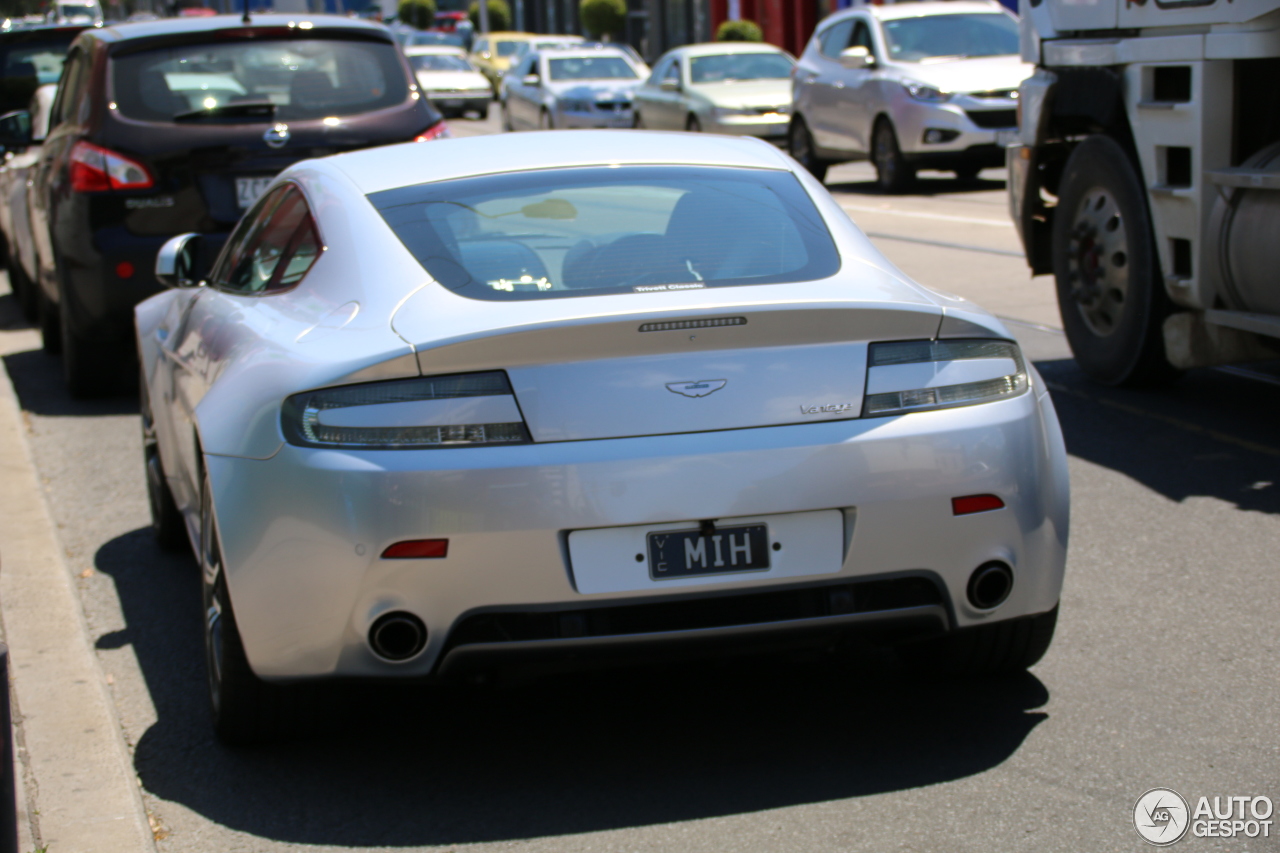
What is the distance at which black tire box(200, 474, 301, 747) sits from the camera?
3852 mm

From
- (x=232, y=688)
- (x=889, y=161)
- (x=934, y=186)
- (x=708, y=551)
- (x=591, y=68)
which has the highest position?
(x=591, y=68)

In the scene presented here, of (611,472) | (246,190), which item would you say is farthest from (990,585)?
(246,190)

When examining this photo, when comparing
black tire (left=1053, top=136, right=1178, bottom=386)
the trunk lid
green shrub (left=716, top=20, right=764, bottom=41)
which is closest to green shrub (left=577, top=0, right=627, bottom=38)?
green shrub (left=716, top=20, right=764, bottom=41)

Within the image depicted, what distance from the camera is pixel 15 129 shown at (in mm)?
10141

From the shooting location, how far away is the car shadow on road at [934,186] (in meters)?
18.5

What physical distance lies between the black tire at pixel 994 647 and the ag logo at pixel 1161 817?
0.59 m

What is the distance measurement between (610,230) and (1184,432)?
12.2 feet

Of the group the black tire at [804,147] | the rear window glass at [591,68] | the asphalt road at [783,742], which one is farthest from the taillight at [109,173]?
the rear window glass at [591,68]

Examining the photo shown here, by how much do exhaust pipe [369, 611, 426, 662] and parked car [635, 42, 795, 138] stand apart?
18405 mm

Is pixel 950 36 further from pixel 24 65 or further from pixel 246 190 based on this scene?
pixel 246 190

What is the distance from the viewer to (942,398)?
3662 mm

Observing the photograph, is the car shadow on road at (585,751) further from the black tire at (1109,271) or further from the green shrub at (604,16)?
the green shrub at (604,16)

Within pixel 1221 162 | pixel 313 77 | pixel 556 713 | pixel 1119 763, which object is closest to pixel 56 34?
pixel 313 77

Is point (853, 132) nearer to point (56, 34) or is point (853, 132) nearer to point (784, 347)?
point (56, 34)
